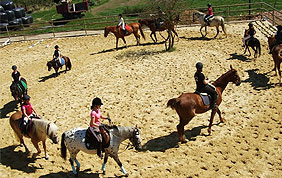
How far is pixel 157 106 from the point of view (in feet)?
39.0

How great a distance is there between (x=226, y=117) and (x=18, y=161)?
7499 millimetres

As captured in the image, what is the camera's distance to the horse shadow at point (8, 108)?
12852 mm

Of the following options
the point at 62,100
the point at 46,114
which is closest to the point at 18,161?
the point at 46,114

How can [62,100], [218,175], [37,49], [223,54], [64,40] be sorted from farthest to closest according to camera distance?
[64,40] < [37,49] < [223,54] < [62,100] < [218,175]

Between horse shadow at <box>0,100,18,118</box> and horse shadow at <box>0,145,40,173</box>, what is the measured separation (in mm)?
3442

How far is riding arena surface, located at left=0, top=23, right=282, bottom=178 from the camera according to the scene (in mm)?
8477

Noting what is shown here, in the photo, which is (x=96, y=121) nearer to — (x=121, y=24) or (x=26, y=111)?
(x=26, y=111)

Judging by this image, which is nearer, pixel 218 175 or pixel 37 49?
pixel 218 175

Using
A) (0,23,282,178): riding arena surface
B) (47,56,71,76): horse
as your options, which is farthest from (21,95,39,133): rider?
(47,56,71,76): horse

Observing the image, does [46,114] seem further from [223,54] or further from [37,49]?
[37,49]

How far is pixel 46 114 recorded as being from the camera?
12.2 meters

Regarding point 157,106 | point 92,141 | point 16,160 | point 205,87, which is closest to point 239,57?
point 157,106

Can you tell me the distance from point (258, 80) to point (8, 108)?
1189 cm

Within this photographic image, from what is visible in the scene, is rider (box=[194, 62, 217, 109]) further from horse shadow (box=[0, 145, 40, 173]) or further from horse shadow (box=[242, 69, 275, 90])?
horse shadow (box=[0, 145, 40, 173])
